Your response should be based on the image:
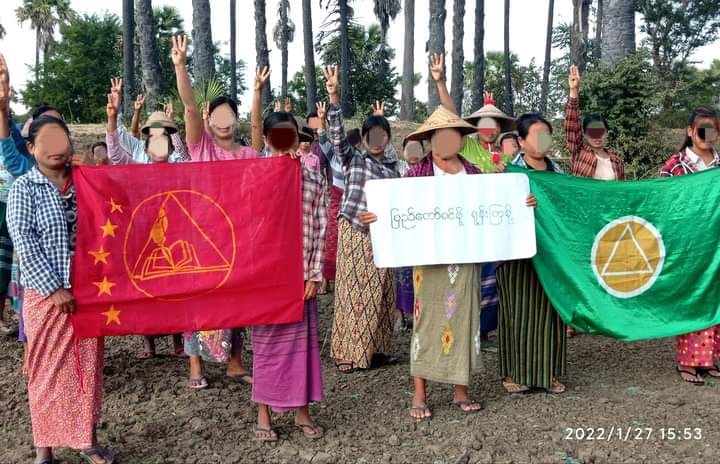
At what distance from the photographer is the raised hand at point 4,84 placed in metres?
3.58

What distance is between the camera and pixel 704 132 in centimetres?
505

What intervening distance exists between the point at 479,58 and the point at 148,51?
10.8 metres

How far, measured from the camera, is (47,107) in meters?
4.74

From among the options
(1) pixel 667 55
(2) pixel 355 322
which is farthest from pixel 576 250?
(1) pixel 667 55

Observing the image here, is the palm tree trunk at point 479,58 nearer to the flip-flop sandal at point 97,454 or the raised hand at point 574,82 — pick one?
the raised hand at point 574,82

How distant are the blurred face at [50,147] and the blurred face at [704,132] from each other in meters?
4.41

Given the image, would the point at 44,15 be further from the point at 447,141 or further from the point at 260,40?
the point at 447,141

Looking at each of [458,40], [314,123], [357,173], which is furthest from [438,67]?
[458,40]

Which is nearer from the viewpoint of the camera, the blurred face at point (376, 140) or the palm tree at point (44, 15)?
the blurred face at point (376, 140)

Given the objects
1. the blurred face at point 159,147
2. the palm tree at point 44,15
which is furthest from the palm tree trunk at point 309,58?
the palm tree at point 44,15

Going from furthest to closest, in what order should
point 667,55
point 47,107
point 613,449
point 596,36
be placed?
point 596,36, point 667,55, point 47,107, point 613,449

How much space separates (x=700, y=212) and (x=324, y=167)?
3.25 m

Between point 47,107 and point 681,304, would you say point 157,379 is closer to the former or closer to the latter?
point 47,107

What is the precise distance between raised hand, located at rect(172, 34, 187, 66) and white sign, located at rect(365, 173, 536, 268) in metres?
1.33
